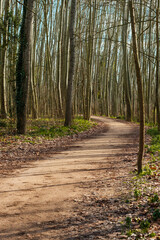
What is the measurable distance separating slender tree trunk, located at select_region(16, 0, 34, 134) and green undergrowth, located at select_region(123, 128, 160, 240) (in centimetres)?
739

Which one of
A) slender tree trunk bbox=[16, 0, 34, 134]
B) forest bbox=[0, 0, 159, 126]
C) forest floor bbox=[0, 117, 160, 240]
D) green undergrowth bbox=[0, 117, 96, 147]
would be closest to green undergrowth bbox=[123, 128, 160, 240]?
forest floor bbox=[0, 117, 160, 240]

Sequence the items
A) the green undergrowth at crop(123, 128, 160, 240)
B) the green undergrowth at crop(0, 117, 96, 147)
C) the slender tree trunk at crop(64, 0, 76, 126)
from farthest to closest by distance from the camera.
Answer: the slender tree trunk at crop(64, 0, 76, 126), the green undergrowth at crop(0, 117, 96, 147), the green undergrowth at crop(123, 128, 160, 240)

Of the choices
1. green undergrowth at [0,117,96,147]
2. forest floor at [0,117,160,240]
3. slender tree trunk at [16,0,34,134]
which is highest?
slender tree trunk at [16,0,34,134]

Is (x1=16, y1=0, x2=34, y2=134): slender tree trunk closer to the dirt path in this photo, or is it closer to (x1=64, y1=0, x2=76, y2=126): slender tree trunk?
(x1=64, y1=0, x2=76, y2=126): slender tree trunk

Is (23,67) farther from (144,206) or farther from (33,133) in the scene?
(144,206)

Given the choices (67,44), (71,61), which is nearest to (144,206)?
(71,61)

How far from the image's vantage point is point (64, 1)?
61.8 feet

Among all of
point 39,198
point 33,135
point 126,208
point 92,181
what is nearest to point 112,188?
point 92,181

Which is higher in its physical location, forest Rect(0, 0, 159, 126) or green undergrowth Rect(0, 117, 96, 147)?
forest Rect(0, 0, 159, 126)

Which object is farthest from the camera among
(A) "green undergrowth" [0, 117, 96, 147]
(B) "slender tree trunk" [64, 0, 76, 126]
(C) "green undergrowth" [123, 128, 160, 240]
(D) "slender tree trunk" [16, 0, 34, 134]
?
(B) "slender tree trunk" [64, 0, 76, 126]

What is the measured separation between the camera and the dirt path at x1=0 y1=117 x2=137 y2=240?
10.9 feet

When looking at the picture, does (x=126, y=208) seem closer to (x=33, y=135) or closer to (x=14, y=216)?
(x=14, y=216)

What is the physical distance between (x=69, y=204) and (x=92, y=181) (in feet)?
4.31

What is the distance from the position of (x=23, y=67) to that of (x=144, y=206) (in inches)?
369
